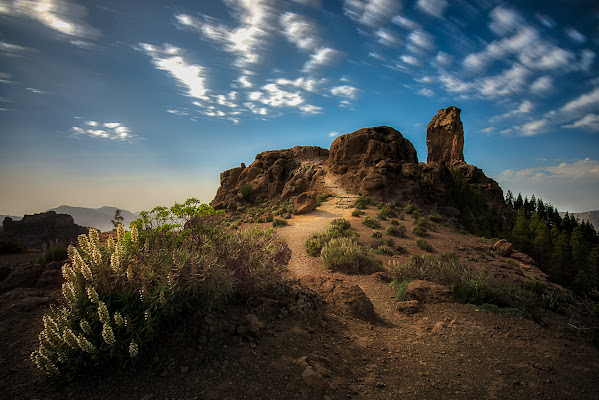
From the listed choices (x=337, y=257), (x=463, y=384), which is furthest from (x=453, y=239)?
(x=463, y=384)

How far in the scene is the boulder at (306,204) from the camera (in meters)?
22.5

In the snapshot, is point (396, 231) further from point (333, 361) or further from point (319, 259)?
point (333, 361)

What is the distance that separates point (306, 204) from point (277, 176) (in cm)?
1164

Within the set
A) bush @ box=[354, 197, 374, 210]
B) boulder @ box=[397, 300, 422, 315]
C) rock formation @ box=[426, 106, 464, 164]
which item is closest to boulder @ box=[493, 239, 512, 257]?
bush @ box=[354, 197, 374, 210]

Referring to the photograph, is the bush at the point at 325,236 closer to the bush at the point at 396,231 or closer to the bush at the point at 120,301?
the bush at the point at 396,231

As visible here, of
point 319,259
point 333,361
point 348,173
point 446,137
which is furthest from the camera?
point 446,137

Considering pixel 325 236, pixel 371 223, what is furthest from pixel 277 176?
pixel 325 236

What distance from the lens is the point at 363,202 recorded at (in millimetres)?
23016

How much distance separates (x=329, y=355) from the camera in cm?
382

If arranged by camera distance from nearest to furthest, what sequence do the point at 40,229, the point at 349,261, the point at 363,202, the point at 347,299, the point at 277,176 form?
the point at 347,299
the point at 349,261
the point at 40,229
the point at 363,202
the point at 277,176

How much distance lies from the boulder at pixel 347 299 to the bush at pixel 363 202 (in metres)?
16.3

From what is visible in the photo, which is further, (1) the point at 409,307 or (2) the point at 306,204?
(2) the point at 306,204

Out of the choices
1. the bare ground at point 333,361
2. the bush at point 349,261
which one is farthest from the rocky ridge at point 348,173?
the bare ground at point 333,361

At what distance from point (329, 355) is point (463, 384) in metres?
1.70
